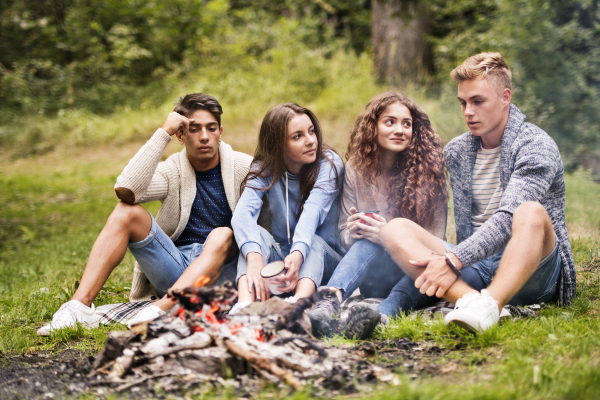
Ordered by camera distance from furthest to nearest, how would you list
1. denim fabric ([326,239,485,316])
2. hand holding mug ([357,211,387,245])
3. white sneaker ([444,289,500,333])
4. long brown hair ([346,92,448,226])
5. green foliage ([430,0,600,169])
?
green foliage ([430,0,600,169]), long brown hair ([346,92,448,226]), hand holding mug ([357,211,387,245]), denim fabric ([326,239,485,316]), white sneaker ([444,289,500,333])

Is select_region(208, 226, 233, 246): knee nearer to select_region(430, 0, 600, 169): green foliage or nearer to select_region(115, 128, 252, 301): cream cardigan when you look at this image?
select_region(115, 128, 252, 301): cream cardigan

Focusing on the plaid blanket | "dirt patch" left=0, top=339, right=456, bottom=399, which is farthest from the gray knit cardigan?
the plaid blanket

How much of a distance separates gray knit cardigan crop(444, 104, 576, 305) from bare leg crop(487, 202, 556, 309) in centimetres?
9

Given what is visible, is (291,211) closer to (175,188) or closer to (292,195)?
(292,195)

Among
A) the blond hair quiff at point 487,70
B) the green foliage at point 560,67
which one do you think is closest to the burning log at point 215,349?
the blond hair quiff at point 487,70

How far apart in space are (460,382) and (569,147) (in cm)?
706

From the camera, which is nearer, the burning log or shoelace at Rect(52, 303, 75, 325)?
the burning log

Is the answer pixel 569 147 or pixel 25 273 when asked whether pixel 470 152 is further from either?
pixel 569 147

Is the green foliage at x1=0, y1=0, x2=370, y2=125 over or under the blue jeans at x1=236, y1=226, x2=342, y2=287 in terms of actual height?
over

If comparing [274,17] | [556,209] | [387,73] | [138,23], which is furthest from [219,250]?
[138,23]

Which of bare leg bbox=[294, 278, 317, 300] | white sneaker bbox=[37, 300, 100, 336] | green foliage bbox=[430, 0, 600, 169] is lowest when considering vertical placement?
white sneaker bbox=[37, 300, 100, 336]

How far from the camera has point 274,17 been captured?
13.6 meters

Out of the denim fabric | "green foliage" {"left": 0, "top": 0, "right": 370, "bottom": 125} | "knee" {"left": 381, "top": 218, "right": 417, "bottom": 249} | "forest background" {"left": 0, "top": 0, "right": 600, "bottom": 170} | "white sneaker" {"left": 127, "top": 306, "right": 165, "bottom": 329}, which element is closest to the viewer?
"white sneaker" {"left": 127, "top": 306, "right": 165, "bottom": 329}

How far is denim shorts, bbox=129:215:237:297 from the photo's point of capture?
3.23 metres
